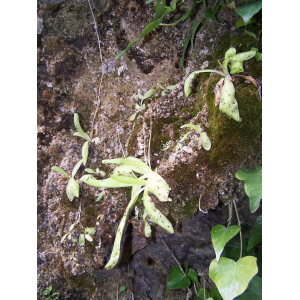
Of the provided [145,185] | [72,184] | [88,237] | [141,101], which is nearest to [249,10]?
[141,101]

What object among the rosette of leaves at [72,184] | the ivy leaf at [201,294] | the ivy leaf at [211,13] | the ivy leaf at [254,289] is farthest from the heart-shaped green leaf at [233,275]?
the ivy leaf at [211,13]

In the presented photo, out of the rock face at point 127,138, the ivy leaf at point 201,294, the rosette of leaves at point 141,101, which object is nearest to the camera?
the rock face at point 127,138

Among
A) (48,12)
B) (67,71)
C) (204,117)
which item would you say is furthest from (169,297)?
(48,12)

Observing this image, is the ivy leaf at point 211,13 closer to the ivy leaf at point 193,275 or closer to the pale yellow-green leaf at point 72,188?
the pale yellow-green leaf at point 72,188

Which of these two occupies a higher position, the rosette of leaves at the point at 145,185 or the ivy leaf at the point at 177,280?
the rosette of leaves at the point at 145,185

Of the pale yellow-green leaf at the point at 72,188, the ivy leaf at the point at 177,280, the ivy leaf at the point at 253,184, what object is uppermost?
the ivy leaf at the point at 253,184

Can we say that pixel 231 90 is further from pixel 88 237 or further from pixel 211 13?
pixel 88 237

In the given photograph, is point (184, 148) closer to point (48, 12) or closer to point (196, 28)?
point (196, 28)
